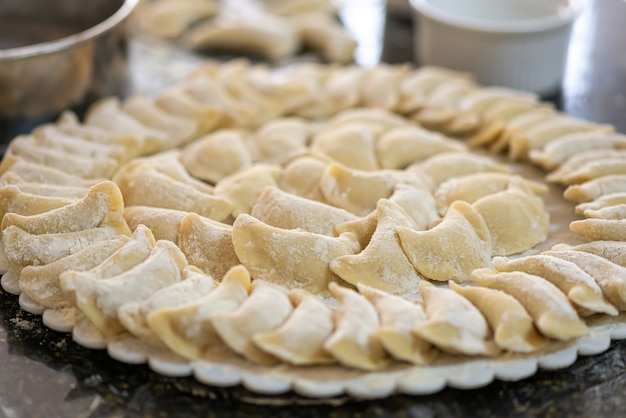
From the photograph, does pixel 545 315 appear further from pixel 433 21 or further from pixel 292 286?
pixel 433 21

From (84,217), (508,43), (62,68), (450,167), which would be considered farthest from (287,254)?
(508,43)

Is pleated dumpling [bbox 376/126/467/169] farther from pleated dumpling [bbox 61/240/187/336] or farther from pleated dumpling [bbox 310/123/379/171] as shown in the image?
pleated dumpling [bbox 61/240/187/336]

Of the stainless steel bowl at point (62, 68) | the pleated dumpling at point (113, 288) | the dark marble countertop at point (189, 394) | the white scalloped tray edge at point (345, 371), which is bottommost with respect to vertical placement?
the dark marble countertop at point (189, 394)

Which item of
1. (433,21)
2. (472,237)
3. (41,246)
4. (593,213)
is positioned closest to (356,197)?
(472,237)

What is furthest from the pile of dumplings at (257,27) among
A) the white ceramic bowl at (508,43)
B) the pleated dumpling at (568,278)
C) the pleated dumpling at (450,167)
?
the pleated dumpling at (568,278)

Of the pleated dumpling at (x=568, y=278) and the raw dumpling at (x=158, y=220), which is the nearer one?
the pleated dumpling at (x=568, y=278)

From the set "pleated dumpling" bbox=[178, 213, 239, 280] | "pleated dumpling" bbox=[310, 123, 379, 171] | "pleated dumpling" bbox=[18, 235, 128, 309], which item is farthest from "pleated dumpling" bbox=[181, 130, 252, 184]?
"pleated dumpling" bbox=[18, 235, 128, 309]

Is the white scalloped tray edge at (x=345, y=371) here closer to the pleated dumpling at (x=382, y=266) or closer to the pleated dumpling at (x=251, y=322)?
the pleated dumpling at (x=251, y=322)
